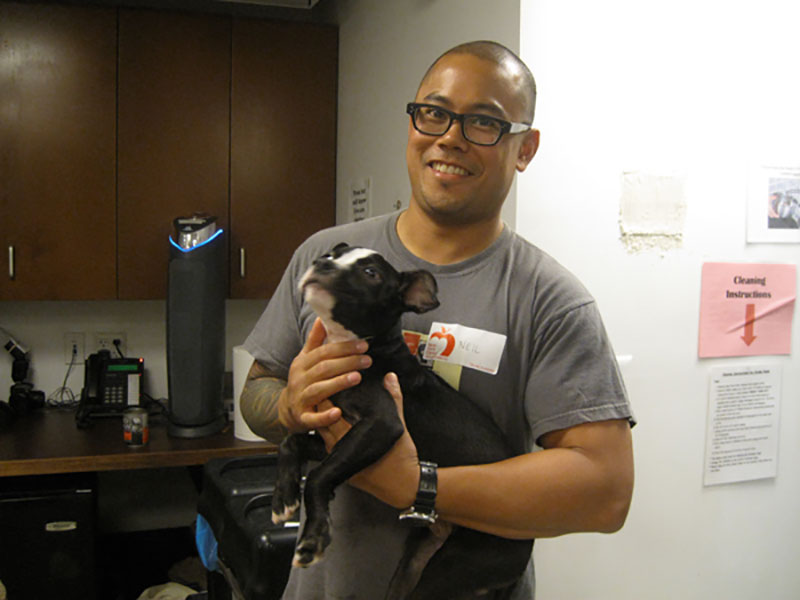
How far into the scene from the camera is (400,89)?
7.96ft

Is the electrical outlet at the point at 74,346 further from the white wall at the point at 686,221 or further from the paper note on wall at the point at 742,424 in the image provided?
the paper note on wall at the point at 742,424

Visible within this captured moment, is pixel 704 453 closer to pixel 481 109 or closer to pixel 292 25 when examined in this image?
pixel 481 109

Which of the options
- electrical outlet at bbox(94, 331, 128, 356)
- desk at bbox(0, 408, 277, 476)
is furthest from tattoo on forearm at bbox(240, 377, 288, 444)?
electrical outlet at bbox(94, 331, 128, 356)

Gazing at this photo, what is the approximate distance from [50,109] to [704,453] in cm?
260

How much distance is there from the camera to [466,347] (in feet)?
3.37

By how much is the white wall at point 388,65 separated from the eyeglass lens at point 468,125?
2.34 feet

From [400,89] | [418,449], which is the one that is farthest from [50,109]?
[418,449]

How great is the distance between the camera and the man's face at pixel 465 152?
3.44 ft

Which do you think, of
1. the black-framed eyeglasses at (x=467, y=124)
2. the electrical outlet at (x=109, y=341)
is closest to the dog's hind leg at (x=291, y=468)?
the black-framed eyeglasses at (x=467, y=124)

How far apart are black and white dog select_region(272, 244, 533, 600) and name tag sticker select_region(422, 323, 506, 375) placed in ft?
0.13

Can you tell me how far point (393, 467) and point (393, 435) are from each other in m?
0.05

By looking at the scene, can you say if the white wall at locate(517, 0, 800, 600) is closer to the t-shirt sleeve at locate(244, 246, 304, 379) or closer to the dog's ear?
the t-shirt sleeve at locate(244, 246, 304, 379)

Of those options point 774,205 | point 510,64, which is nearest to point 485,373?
point 510,64

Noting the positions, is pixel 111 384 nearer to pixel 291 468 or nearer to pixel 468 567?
pixel 291 468
